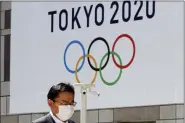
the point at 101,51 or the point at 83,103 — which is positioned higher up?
the point at 101,51

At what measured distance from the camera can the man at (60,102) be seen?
15.4ft

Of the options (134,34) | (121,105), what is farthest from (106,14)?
(121,105)

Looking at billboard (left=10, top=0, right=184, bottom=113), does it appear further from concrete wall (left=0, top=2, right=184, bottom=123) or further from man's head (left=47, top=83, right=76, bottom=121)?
man's head (left=47, top=83, right=76, bottom=121)

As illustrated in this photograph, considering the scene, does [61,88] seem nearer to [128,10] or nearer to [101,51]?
[128,10]

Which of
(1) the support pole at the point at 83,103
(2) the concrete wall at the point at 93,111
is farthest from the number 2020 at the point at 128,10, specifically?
(1) the support pole at the point at 83,103

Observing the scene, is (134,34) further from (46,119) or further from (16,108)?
(46,119)

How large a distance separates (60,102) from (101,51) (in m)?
6.18

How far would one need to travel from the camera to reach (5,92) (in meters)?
12.6

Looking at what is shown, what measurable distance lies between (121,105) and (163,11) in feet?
5.67

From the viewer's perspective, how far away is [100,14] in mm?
10961

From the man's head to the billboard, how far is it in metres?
5.05

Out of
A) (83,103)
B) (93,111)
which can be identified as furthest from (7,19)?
(83,103)

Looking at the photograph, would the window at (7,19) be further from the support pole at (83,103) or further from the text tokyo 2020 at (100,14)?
the support pole at (83,103)

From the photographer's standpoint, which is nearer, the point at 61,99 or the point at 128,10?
the point at 61,99
